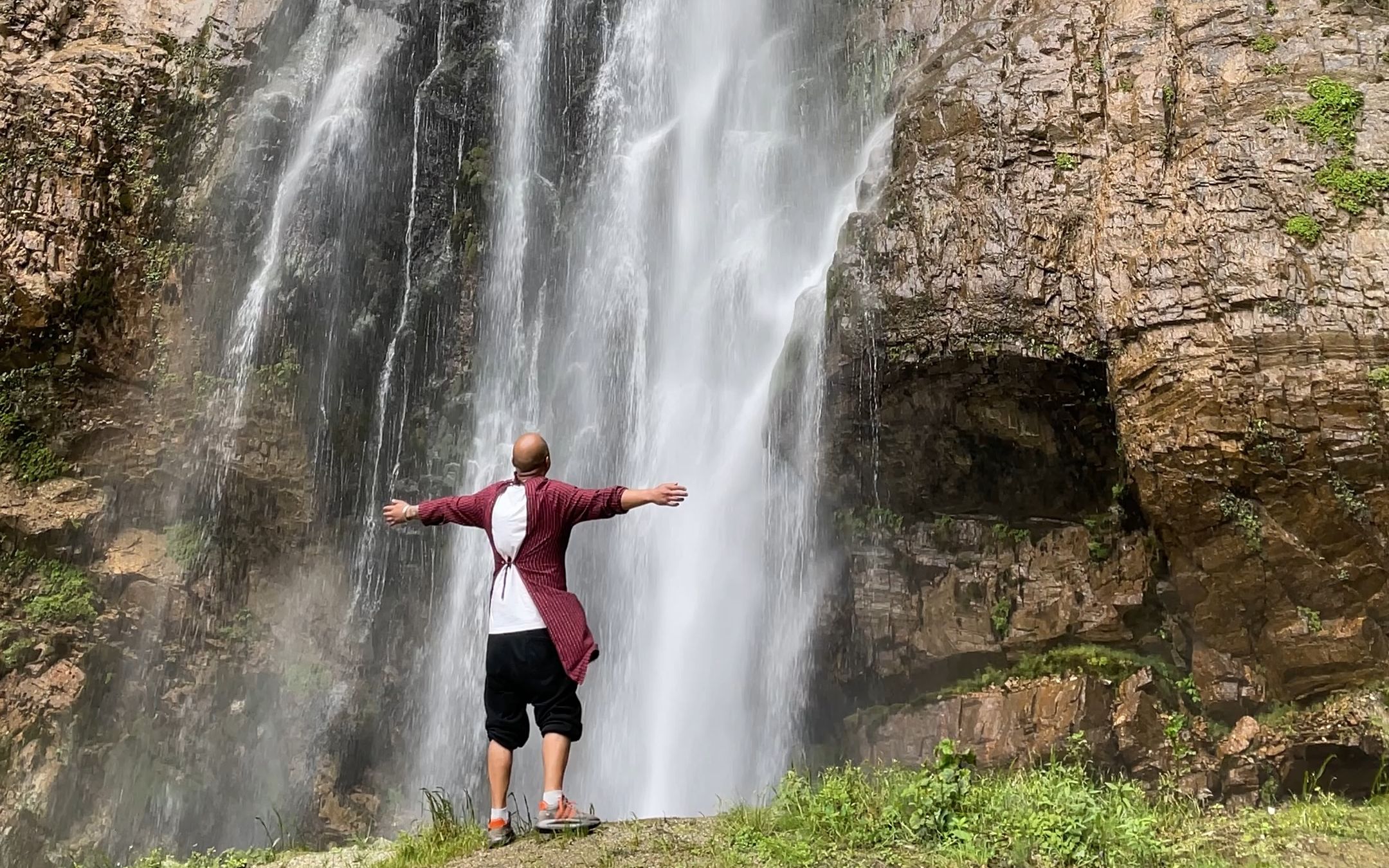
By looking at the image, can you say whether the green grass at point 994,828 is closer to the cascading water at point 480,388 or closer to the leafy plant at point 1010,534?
the leafy plant at point 1010,534

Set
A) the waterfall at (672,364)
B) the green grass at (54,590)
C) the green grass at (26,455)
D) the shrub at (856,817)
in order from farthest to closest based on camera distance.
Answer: the green grass at (26,455)
the green grass at (54,590)
the waterfall at (672,364)
the shrub at (856,817)

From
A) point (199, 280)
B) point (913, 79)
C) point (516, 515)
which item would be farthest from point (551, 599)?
point (199, 280)

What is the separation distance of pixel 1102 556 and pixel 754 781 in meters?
4.05

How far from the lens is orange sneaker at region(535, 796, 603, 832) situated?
13.4 feet

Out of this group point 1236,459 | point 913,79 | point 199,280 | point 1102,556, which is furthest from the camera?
point 199,280

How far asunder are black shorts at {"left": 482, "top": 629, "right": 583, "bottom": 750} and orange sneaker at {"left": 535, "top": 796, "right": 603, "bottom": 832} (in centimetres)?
32

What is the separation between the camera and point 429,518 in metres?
4.43

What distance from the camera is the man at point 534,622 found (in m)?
4.14

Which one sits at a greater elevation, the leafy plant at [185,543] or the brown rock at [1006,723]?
the leafy plant at [185,543]

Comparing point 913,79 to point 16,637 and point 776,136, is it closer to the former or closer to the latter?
point 776,136

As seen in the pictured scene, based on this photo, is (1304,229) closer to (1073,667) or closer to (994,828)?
(1073,667)

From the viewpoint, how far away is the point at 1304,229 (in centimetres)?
680

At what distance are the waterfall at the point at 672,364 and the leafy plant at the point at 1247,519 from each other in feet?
11.9

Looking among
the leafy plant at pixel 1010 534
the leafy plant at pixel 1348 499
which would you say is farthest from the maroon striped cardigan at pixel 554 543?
the leafy plant at pixel 1348 499
